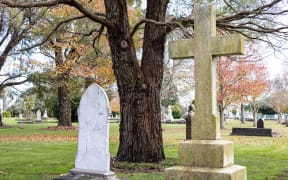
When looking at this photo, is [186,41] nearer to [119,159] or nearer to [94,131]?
[94,131]

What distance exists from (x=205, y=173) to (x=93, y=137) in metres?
2.55

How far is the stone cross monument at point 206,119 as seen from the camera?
20.0 feet

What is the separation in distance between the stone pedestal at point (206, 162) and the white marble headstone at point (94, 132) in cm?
161

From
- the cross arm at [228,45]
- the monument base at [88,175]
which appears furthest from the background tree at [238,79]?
the cross arm at [228,45]

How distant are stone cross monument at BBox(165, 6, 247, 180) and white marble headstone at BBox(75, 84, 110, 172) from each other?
1.61m

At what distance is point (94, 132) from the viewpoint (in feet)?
Result: 25.1

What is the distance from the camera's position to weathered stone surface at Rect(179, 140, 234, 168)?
6051mm

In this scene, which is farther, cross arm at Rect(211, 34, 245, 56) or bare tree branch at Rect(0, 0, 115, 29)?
bare tree branch at Rect(0, 0, 115, 29)

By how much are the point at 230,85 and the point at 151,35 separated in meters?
21.2

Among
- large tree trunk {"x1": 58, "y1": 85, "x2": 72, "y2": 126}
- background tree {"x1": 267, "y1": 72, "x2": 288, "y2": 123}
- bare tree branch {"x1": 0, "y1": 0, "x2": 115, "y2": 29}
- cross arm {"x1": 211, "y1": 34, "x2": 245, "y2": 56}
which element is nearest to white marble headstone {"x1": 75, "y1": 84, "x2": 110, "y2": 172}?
cross arm {"x1": 211, "y1": 34, "x2": 245, "y2": 56}

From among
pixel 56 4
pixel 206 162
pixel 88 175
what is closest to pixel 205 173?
pixel 206 162

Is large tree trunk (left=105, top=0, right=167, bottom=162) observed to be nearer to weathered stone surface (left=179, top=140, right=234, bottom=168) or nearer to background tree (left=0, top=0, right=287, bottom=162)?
background tree (left=0, top=0, right=287, bottom=162)

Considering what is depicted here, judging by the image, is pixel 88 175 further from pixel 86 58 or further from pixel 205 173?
pixel 86 58

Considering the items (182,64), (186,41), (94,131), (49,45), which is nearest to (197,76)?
(186,41)
